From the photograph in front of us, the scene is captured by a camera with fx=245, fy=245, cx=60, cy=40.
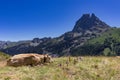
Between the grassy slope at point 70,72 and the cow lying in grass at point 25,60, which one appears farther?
the cow lying in grass at point 25,60

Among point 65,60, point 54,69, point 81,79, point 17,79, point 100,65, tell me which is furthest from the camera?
point 65,60

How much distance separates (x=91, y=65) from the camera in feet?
68.2

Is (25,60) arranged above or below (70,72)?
above

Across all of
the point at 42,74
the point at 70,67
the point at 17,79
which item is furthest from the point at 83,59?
the point at 17,79

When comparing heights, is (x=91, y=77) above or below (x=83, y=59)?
below

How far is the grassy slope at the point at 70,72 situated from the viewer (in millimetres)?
17520

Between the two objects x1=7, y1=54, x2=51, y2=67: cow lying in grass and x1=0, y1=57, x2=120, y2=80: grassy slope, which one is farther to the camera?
x1=7, y1=54, x2=51, y2=67: cow lying in grass

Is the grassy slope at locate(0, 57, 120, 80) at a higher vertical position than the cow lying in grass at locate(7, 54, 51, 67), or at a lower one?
lower

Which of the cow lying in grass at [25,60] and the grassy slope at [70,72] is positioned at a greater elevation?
the cow lying in grass at [25,60]

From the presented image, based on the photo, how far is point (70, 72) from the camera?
19281mm

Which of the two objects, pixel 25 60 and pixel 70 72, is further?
pixel 25 60

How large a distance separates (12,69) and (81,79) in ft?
18.5

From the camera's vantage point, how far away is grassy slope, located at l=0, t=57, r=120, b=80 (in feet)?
57.5

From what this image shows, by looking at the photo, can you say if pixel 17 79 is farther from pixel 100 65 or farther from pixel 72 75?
pixel 100 65
